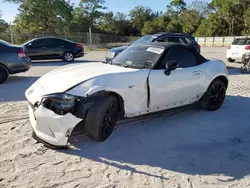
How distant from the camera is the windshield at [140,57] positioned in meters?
4.32

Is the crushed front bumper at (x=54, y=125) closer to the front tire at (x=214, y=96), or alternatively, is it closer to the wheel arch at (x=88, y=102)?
the wheel arch at (x=88, y=102)

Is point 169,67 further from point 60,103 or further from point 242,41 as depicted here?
point 242,41

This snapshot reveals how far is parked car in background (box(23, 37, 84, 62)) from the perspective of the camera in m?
13.9

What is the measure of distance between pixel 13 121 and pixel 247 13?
171 ft

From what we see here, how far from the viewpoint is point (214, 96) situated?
5340 millimetres

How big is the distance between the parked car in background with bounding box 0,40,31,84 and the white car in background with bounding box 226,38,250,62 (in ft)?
35.8

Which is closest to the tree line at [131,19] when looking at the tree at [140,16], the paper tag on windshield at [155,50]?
the tree at [140,16]

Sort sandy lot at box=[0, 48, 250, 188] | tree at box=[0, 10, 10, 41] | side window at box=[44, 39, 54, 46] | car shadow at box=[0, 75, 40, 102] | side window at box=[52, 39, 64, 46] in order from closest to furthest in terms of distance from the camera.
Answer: sandy lot at box=[0, 48, 250, 188]
car shadow at box=[0, 75, 40, 102]
side window at box=[44, 39, 54, 46]
side window at box=[52, 39, 64, 46]
tree at box=[0, 10, 10, 41]

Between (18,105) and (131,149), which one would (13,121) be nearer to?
(18,105)

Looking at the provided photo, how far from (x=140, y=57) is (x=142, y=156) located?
6.25 ft

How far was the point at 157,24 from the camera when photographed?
223 feet

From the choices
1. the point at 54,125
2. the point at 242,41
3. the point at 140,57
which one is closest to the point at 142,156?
the point at 54,125

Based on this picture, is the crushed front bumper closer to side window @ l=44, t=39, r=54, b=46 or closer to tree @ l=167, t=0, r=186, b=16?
side window @ l=44, t=39, r=54, b=46

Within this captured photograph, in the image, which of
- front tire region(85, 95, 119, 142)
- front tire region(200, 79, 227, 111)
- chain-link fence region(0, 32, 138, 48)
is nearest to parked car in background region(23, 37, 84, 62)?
front tire region(200, 79, 227, 111)
